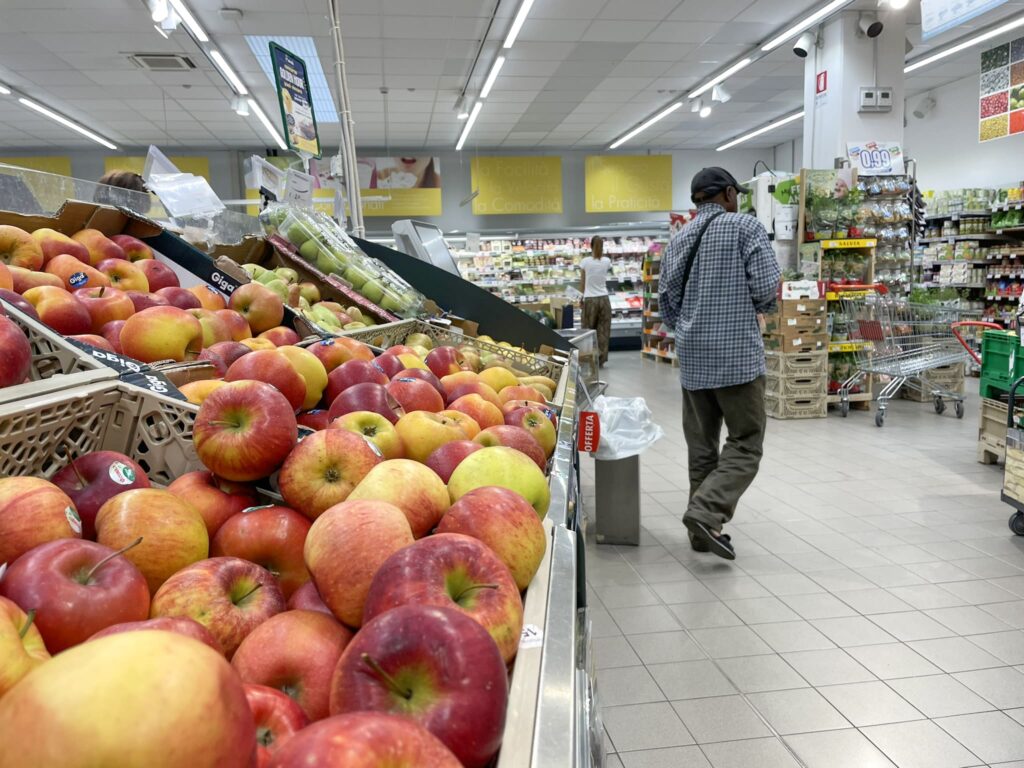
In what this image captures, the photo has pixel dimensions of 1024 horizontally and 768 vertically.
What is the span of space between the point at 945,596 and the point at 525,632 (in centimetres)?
293

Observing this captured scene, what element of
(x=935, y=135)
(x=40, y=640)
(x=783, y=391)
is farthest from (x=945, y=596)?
(x=935, y=135)

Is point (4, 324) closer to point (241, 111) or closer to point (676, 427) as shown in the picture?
point (676, 427)

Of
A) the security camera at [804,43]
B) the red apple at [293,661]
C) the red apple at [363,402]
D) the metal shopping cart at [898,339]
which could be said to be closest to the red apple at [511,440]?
the red apple at [363,402]

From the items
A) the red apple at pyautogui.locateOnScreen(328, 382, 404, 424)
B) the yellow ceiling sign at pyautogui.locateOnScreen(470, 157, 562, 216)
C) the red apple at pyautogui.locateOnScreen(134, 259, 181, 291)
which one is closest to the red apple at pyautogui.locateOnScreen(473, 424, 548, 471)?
the red apple at pyautogui.locateOnScreen(328, 382, 404, 424)

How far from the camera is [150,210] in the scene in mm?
3053

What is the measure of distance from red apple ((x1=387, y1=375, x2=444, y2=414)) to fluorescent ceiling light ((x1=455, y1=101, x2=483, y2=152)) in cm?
972

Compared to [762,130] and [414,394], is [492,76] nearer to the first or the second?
[762,130]

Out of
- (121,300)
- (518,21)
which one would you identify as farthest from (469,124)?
(121,300)

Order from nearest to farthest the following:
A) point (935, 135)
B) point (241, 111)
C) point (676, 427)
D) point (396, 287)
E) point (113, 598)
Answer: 1. point (113, 598)
2. point (396, 287)
3. point (676, 427)
4. point (241, 111)
5. point (935, 135)

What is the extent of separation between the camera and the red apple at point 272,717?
0.58 m

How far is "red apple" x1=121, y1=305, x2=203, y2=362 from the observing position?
1532 millimetres

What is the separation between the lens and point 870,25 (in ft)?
23.5

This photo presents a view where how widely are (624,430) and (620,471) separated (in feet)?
0.69

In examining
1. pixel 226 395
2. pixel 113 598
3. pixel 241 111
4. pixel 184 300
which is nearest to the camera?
pixel 113 598
